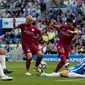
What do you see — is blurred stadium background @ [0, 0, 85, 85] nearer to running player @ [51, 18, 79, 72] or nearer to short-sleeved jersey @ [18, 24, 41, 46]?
short-sleeved jersey @ [18, 24, 41, 46]

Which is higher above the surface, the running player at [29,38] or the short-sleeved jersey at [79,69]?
the running player at [29,38]

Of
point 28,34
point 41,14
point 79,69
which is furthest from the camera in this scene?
point 41,14

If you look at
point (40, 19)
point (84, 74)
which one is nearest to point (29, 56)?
point (84, 74)

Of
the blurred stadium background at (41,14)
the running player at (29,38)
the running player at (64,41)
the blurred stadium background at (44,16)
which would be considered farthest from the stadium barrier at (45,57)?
the running player at (64,41)

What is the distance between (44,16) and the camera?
4169 centimetres

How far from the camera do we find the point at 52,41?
35.9 m

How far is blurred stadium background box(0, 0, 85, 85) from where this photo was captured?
35.2 m

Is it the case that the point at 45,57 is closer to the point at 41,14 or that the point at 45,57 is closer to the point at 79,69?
the point at 41,14

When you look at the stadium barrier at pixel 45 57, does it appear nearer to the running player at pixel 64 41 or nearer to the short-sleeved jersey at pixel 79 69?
the running player at pixel 64 41

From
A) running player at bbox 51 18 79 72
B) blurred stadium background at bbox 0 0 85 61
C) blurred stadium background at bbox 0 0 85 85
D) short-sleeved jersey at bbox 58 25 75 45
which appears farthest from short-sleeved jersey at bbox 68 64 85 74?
blurred stadium background at bbox 0 0 85 61

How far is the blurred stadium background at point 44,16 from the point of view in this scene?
115ft

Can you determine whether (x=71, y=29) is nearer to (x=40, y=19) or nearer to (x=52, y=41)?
(x=52, y=41)

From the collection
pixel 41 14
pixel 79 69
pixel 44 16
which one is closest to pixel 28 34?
pixel 79 69

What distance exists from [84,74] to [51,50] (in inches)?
660
